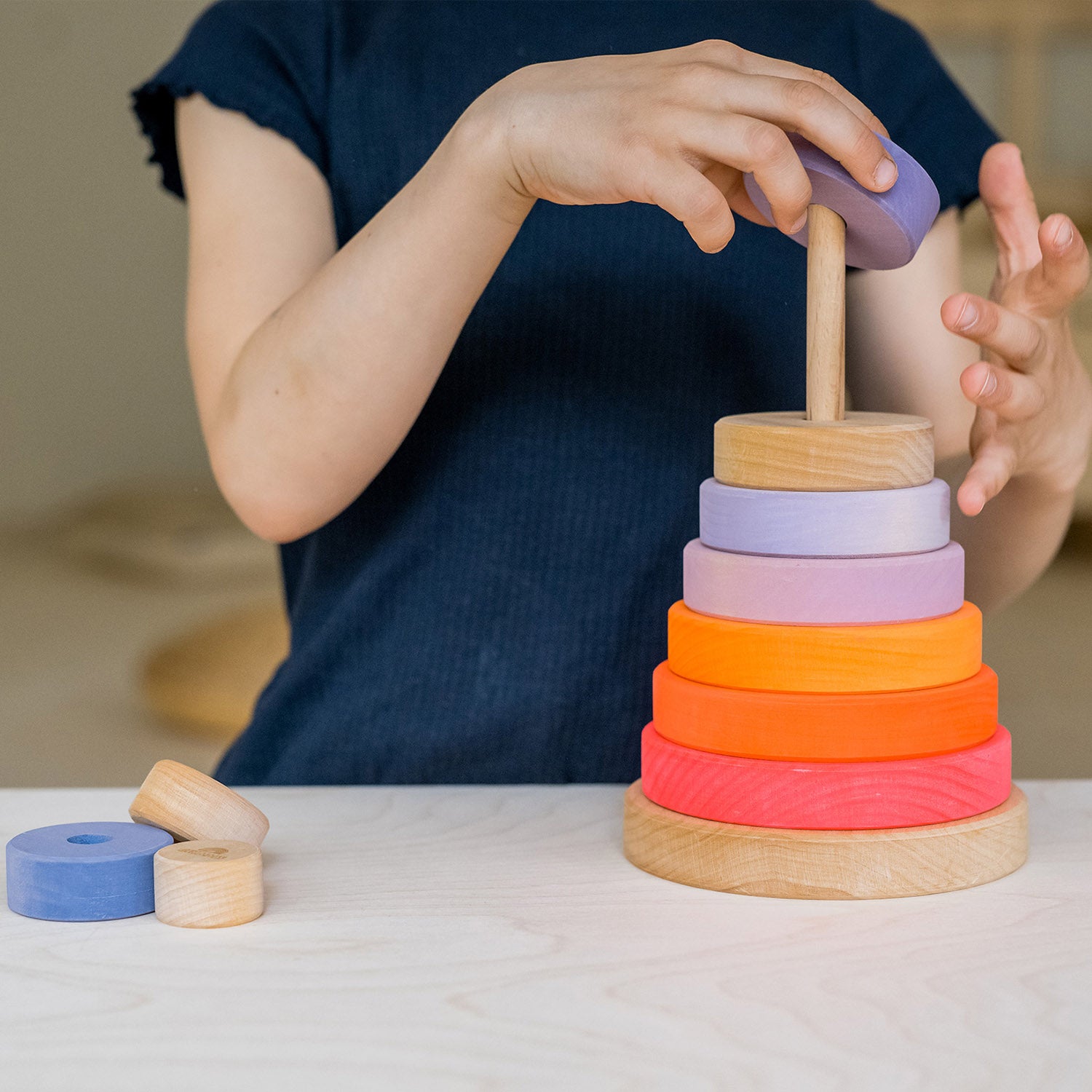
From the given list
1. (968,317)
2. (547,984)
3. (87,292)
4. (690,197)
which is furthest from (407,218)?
(87,292)

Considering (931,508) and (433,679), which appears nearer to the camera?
(931,508)

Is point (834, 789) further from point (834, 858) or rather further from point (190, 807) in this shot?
point (190, 807)

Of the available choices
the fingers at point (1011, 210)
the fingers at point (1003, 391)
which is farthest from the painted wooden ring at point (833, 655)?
the fingers at point (1011, 210)

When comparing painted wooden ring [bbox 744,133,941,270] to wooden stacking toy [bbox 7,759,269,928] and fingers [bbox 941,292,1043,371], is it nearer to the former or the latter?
fingers [bbox 941,292,1043,371]

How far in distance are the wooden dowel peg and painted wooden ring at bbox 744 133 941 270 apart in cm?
1

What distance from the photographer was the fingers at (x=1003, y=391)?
64 centimetres

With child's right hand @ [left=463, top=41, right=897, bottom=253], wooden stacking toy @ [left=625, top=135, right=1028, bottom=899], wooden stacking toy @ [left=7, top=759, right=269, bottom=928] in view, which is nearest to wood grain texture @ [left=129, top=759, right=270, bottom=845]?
wooden stacking toy @ [left=7, top=759, right=269, bottom=928]

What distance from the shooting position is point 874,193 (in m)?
0.57

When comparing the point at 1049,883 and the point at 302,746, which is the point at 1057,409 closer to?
the point at 1049,883

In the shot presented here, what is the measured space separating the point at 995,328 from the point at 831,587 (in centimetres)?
17

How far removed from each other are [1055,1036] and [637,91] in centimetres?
39

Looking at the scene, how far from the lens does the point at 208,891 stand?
517 millimetres

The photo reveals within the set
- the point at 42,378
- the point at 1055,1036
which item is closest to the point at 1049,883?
the point at 1055,1036

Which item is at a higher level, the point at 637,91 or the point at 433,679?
the point at 637,91
